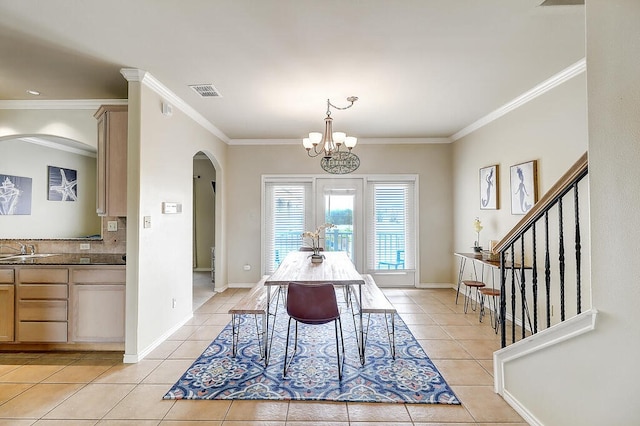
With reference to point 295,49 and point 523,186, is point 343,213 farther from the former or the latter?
point 295,49

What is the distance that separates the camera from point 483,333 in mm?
3568

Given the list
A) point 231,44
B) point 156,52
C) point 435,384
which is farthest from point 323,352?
point 156,52

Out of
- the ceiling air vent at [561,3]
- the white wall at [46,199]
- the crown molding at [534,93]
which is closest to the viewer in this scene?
the ceiling air vent at [561,3]

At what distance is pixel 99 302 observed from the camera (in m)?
3.04

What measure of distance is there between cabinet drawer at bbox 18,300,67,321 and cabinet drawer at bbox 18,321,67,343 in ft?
0.18

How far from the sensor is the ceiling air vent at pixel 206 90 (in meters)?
3.36

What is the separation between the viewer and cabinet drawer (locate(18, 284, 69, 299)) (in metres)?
3.03

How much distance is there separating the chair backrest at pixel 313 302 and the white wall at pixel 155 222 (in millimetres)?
1551

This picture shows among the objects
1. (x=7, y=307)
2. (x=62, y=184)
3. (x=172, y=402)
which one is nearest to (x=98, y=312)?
(x=7, y=307)

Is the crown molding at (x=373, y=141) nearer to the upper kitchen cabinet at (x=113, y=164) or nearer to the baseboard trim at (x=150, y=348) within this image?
the upper kitchen cabinet at (x=113, y=164)

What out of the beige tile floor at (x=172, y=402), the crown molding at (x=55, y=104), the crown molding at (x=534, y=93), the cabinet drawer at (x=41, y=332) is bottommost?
the beige tile floor at (x=172, y=402)

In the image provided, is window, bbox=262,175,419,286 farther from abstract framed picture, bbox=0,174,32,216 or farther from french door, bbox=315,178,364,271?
abstract framed picture, bbox=0,174,32,216

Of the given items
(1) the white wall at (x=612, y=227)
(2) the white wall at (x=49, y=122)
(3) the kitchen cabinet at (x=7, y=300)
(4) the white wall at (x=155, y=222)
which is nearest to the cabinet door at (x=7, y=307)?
(3) the kitchen cabinet at (x=7, y=300)

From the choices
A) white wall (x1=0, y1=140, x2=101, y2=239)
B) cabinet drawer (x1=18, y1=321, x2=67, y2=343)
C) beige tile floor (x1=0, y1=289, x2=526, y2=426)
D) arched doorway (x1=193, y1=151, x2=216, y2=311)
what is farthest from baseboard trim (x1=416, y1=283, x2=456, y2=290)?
white wall (x1=0, y1=140, x2=101, y2=239)
